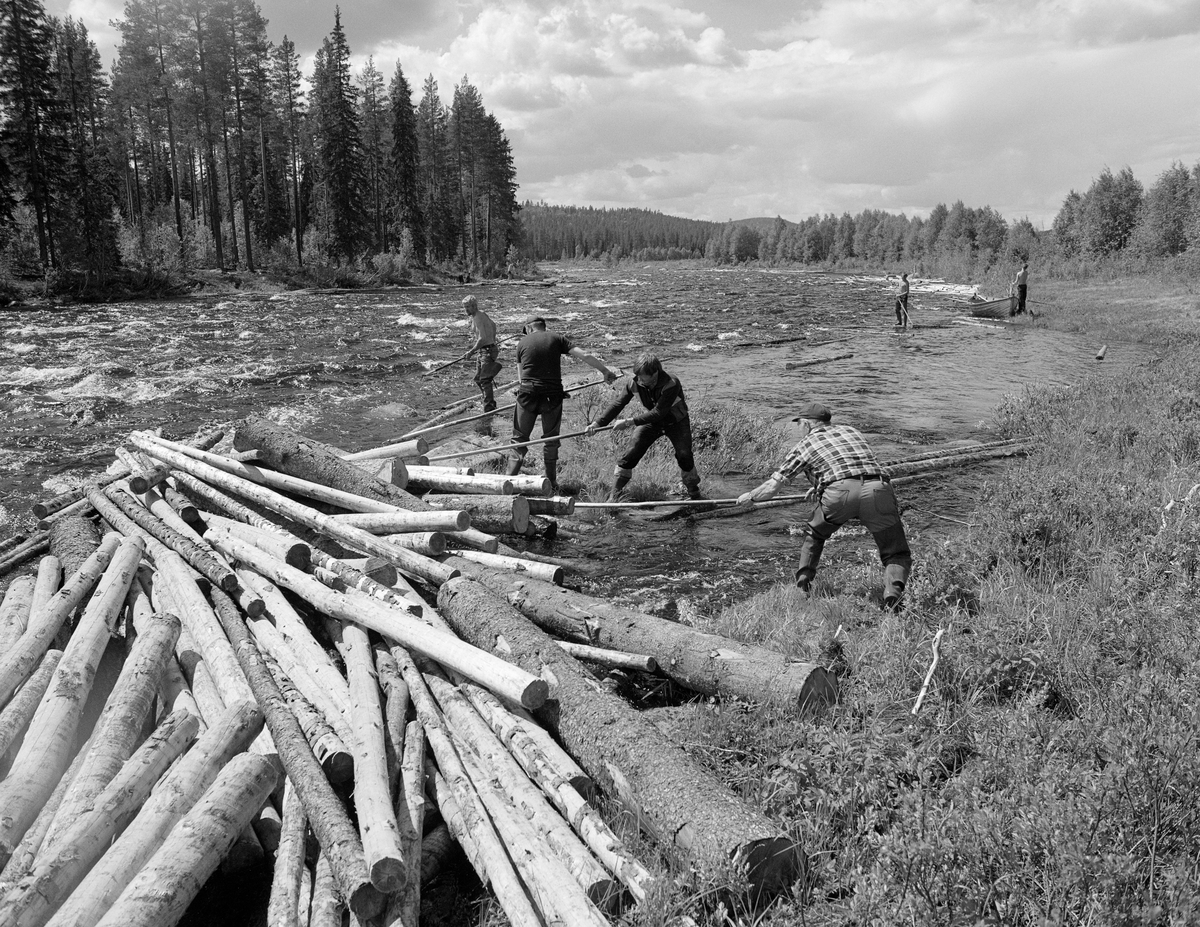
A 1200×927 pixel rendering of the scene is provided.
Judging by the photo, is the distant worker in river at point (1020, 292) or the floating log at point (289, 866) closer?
the floating log at point (289, 866)

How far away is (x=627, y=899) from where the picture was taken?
319cm

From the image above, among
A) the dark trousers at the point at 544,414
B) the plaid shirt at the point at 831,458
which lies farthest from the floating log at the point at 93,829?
the dark trousers at the point at 544,414

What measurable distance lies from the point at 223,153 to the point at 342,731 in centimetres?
6468

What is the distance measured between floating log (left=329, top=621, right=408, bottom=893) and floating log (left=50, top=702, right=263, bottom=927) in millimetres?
569

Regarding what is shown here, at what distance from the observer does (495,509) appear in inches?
315

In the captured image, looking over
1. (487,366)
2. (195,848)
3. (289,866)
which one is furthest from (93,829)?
(487,366)

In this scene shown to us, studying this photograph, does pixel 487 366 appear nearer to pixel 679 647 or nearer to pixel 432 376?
pixel 432 376

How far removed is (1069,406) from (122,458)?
49.3 feet

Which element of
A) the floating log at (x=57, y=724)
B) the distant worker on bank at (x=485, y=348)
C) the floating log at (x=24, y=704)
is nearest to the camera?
the floating log at (x=57, y=724)

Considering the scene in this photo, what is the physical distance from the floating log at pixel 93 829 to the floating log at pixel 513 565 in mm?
2628

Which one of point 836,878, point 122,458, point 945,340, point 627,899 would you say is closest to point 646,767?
point 627,899

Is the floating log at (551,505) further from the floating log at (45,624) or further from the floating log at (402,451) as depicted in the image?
the floating log at (45,624)

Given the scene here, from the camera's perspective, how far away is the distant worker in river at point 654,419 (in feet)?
30.0

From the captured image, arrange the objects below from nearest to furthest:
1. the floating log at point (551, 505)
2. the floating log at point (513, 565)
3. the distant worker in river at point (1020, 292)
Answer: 1. the floating log at point (513, 565)
2. the floating log at point (551, 505)
3. the distant worker in river at point (1020, 292)
